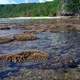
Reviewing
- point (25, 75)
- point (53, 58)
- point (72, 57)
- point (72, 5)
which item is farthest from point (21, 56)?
point (72, 5)

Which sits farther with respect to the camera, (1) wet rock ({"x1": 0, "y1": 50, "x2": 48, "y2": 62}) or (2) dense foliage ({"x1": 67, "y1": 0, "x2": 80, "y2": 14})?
(2) dense foliage ({"x1": 67, "y1": 0, "x2": 80, "y2": 14})

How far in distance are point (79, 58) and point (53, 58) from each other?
1.82m

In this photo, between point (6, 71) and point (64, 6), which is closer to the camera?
point (6, 71)

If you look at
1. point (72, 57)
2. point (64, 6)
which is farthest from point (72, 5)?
point (72, 57)

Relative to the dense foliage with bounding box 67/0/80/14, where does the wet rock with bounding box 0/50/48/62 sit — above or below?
above

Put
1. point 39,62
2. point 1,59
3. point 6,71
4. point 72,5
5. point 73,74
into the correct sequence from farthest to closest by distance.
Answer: point 72,5 → point 1,59 → point 39,62 → point 6,71 → point 73,74

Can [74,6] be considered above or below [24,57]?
below

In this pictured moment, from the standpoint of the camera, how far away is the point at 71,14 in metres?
161

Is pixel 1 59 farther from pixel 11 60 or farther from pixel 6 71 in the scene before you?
pixel 6 71

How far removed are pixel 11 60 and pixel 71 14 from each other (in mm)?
144579

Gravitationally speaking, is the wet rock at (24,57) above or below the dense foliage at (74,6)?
above

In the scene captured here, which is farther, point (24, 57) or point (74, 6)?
point (74, 6)

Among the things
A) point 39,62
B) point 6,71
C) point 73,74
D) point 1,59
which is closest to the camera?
point 73,74

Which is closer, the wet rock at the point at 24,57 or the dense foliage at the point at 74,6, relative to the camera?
the wet rock at the point at 24,57
